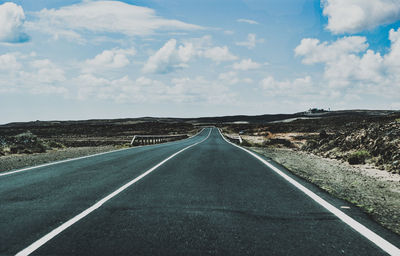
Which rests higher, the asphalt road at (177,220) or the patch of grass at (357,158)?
the asphalt road at (177,220)

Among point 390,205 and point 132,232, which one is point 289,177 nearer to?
point 390,205

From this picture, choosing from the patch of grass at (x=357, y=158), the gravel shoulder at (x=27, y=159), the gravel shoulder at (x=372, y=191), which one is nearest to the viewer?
the gravel shoulder at (x=372, y=191)

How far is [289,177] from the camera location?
9.49m

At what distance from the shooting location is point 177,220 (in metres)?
5.01

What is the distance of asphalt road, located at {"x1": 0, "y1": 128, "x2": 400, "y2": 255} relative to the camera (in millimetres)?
3896

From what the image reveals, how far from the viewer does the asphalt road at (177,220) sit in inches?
153

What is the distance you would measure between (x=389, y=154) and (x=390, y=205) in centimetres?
843

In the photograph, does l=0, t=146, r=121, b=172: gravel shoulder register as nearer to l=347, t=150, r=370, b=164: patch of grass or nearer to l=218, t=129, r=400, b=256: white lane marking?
l=218, t=129, r=400, b=256: white lane marking

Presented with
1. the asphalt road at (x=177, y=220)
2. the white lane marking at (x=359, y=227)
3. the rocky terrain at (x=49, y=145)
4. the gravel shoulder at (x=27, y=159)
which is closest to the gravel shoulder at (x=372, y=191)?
the asphalt road at (x=177, y=220)

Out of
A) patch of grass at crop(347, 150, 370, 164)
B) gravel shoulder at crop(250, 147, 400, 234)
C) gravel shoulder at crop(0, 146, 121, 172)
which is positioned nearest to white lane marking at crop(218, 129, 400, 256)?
gravel shoulder at crop(250, 147, 400, 234)

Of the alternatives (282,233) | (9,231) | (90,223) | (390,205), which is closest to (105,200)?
(90,223)

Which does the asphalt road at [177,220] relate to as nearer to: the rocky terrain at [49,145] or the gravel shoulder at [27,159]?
the gravel shoulder at [27,159]

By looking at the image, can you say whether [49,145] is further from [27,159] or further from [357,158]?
[357,158]

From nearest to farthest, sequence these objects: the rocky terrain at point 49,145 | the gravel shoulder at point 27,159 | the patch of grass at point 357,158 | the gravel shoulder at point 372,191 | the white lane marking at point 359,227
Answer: the white lane marking at point 359,227
the gravel shoulder at point 372,191
the gravel shoulder at point 27,159
the patch of grass at point 357,158
the rocky terrain at point 49,145
